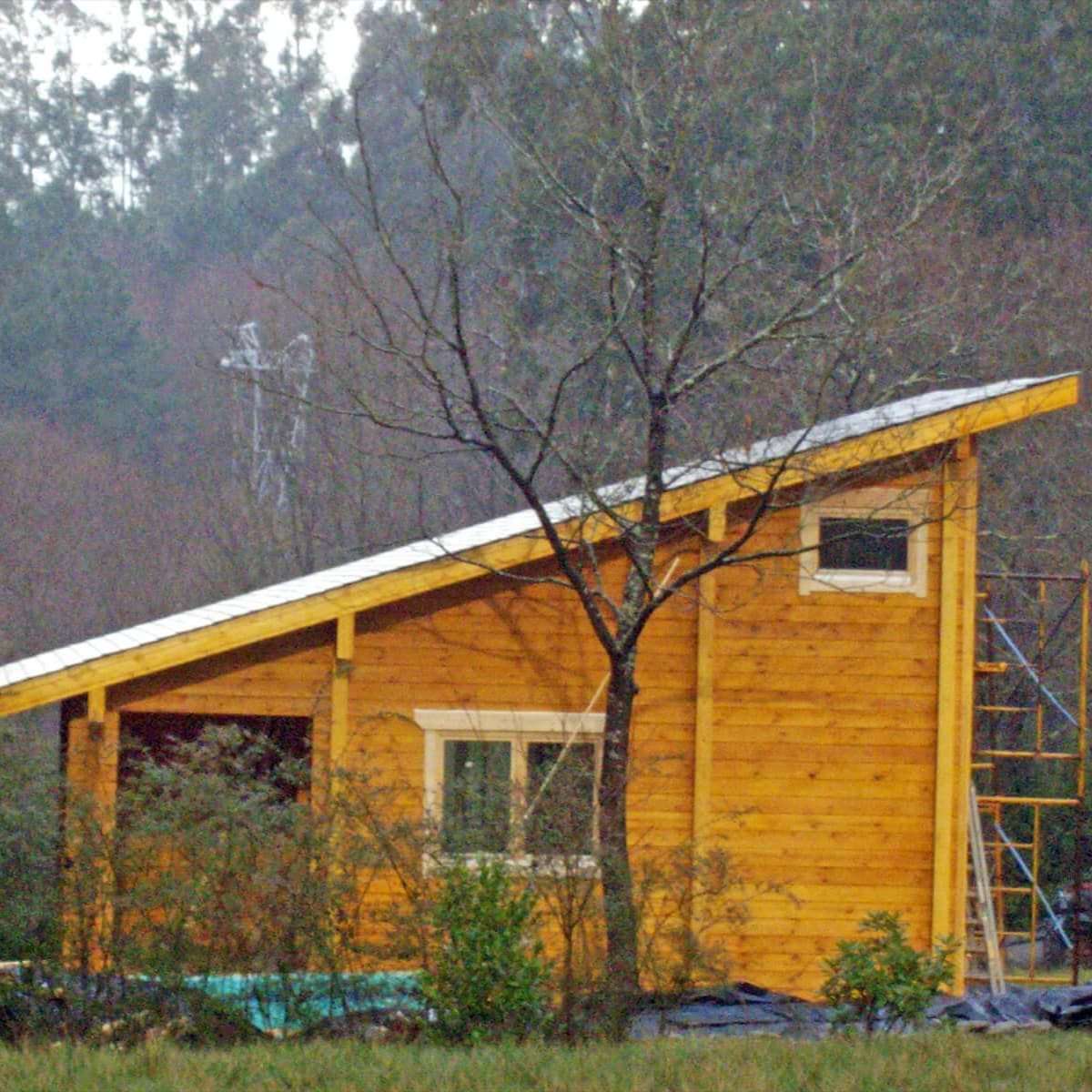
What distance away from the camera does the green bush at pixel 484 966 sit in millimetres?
9320

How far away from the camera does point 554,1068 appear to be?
8164mm

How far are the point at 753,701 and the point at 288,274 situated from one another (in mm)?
22191

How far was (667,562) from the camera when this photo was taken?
13.9m

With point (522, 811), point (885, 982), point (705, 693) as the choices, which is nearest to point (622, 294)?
point (705, 693)

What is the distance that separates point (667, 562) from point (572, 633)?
0.96 metres

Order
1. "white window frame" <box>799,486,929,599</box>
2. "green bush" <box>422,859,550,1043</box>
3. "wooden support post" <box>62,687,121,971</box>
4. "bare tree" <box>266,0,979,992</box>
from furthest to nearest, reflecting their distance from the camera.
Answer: "white window frame" <box>799,486,929,599</box>
"bare tree" <box>266,0,979,992</box>
"wooden support post" <box>62,687,121,971</box>
"green bush" <box>422,859,550,1043</box>

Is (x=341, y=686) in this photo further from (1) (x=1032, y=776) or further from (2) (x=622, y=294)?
(1) (x=1032, y=776)

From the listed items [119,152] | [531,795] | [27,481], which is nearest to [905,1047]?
[531,795]

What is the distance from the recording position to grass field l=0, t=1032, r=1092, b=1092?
26.1 ft

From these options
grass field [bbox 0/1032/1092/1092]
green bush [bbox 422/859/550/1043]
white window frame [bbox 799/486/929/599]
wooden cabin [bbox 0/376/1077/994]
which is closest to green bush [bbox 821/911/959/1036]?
grass field [bbox 0/1032/1092/1092]

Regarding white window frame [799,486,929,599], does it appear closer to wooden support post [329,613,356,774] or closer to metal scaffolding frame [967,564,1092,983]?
wooden support post [329,613,356,774]

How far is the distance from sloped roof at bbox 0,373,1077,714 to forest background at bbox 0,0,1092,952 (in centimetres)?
68

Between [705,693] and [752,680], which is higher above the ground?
[752,680]

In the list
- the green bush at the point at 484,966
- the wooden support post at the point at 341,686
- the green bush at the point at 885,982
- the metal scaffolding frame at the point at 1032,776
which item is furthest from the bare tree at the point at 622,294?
the metal scaffolding frame at the point at 1032,776
